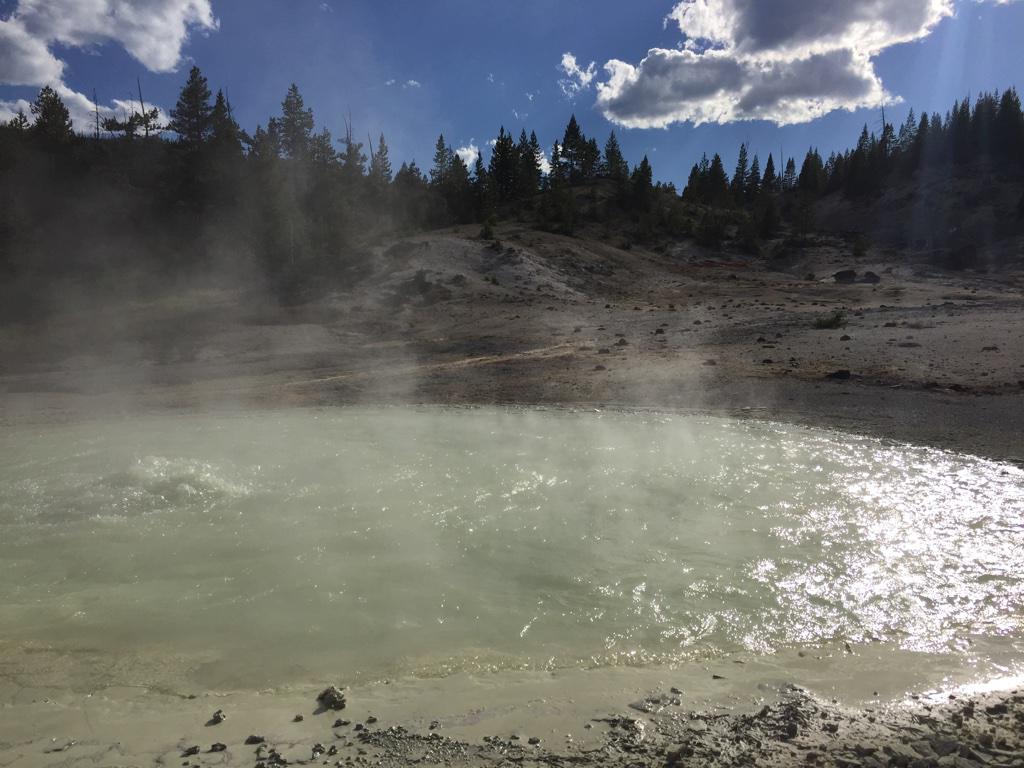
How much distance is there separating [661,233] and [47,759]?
52.3 metres

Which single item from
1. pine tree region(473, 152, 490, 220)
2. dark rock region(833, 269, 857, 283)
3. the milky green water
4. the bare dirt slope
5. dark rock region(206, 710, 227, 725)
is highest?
pine tree region(473, 152, 490, 220)

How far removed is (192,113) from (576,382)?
51787mm

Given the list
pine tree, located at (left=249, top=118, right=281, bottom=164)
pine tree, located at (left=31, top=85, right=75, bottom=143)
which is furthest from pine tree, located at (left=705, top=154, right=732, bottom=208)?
pine tree, located at (left=31, top=85, right=75, bottom=143)

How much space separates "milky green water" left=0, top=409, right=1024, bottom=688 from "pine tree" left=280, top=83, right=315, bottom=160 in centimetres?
5379

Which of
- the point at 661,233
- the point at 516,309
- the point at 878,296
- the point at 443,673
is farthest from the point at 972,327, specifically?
the point at 661,233

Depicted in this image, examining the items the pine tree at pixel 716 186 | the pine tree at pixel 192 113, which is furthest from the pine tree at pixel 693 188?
the pine tree at pixel 192 113

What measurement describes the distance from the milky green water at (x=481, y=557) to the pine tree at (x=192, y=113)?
171 ft

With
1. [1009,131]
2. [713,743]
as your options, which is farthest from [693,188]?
[713,743]

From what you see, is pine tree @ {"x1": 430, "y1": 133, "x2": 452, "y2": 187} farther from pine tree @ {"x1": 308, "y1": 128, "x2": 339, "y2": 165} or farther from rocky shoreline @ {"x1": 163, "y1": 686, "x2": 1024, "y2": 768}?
rocky shoreline @ {"x1": 163, "y1": 686, "x2": 1024, "y2": 768}

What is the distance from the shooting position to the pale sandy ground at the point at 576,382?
330 cm

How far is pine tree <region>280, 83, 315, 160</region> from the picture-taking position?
2281 inches

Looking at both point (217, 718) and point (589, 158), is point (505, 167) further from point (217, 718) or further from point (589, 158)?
point (217, 718)

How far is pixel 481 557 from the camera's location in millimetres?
6238

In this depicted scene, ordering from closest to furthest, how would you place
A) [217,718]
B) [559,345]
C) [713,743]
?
[713,743]
[217,718]
[559,345]
